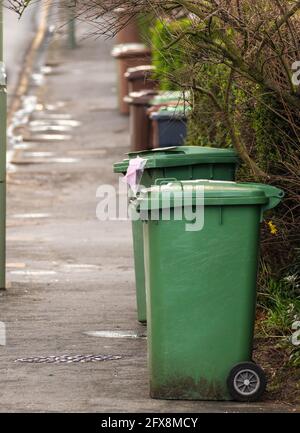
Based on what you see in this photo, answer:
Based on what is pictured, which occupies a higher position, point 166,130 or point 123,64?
point 123,64

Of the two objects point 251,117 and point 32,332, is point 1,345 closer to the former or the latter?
point 32,332

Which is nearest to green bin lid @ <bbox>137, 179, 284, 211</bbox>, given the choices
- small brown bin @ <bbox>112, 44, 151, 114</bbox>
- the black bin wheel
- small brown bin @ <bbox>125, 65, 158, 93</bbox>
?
the black bin wheel

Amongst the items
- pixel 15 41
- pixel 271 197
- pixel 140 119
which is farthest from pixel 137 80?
pixel 271 197

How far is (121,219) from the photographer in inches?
630

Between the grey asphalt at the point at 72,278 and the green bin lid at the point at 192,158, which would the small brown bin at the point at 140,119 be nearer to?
the grey asphalt at the point at 72,278

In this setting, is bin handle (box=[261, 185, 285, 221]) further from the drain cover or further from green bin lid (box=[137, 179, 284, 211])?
the drain cover

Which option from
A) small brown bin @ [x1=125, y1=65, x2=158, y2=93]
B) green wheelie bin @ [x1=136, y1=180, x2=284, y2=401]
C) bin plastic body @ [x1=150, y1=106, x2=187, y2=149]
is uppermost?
small brown bin @ [x1=125, y1=65, x2=158, y2=93]

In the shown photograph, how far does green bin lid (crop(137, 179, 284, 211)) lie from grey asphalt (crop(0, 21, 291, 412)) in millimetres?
1086

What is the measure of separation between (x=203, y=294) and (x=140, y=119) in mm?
12644

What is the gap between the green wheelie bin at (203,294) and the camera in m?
7.02

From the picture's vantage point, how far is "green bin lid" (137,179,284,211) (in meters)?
7.03

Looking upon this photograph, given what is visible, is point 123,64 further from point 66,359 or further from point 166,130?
point 66,359

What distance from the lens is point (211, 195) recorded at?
706 centimetres

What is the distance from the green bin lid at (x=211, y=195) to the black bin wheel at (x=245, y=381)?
89cm
